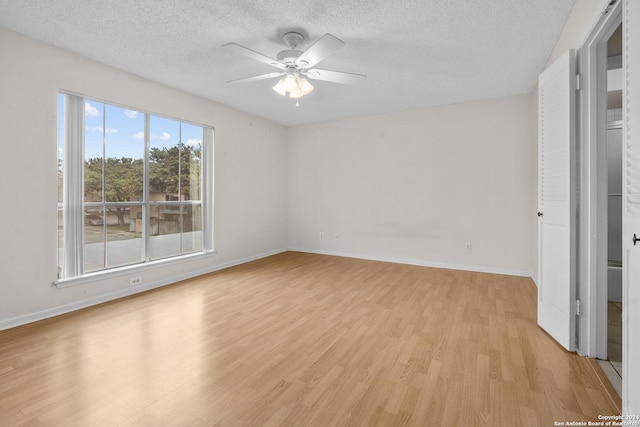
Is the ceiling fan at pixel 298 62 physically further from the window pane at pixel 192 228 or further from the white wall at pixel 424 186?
the white wall at pixel 424 186

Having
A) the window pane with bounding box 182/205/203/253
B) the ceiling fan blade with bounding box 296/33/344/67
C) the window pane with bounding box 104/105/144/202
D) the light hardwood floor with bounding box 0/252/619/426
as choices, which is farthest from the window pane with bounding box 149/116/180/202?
the ceiling fan blade with bounding box 296/33/344/67

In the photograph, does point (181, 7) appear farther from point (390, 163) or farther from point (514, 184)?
point (514, 184)

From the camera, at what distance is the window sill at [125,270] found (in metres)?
3.13

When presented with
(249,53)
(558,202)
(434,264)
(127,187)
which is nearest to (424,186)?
(434,264)

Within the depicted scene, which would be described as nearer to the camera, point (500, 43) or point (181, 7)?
point (181, 7)

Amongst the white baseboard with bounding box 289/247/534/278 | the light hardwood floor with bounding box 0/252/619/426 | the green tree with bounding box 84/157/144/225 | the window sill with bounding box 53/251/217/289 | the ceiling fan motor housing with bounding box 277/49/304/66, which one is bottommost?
the light hardwood floor with bounding box 0/252/619/426

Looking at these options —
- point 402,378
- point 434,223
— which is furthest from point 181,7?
point 434,223

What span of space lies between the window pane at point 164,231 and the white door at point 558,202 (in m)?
4.48

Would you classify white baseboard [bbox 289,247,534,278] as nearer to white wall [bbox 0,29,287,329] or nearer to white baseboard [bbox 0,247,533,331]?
white baseboard [bbox 0,247,533,331]

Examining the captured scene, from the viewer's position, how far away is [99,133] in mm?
3457

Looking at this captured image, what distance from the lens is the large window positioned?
126 inches

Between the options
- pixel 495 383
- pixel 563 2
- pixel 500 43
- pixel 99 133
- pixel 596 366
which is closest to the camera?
pixel 495 383

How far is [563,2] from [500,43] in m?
0.63

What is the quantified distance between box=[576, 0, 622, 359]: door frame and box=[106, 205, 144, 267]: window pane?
15.2 feet
